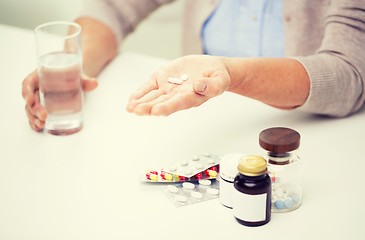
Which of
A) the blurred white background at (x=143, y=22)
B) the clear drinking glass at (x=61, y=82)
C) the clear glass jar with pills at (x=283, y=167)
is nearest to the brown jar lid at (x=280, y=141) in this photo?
the clear glass jar with pills at (x=283, y=167)

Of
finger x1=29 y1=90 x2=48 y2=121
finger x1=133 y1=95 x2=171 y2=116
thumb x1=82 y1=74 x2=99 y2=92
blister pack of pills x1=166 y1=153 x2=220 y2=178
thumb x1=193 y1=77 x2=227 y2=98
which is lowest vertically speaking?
blister pack of pills x1=166 y1=153 x2=220 y2=178

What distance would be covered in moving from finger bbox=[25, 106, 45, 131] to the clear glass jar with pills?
1.52 feet

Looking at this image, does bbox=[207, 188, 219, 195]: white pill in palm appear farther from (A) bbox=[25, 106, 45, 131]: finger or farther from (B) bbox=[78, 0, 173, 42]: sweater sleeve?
(B) bbox=[78, 0, 173, 42]: sweater sleeve

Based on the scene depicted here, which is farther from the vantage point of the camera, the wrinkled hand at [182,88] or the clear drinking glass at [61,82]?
the clear drinking glass at [61,82]

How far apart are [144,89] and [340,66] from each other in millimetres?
415

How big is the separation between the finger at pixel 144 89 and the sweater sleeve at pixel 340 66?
12.3 inches

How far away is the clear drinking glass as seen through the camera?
100 centimetres

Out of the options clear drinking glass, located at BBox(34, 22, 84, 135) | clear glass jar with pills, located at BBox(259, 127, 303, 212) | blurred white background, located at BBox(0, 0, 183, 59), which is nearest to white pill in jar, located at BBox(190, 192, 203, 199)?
clear glass jar with pills, located at BBox(259, 127, 303, 212)

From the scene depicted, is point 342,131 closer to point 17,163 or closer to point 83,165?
point 83,165

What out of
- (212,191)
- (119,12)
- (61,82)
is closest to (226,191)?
(212,191)

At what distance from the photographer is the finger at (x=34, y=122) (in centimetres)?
103

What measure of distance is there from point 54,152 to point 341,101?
0.57 meters

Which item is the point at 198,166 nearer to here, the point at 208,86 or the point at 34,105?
the point at 208,86

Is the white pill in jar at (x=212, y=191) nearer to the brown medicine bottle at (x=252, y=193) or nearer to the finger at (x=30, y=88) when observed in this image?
the brown medicine bottle at (x=252, y=193)
